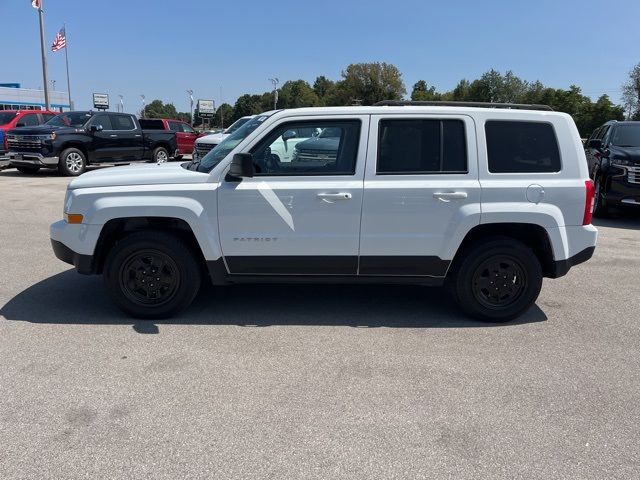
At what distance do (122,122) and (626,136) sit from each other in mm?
14233

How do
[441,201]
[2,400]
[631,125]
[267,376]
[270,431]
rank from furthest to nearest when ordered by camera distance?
[631,125] < [441,201] < [267,376] < [2,400] < [270,431]

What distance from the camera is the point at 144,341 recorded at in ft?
13.9

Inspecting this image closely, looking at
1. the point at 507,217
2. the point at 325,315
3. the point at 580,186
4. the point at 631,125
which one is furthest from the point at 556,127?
the point at 631,125

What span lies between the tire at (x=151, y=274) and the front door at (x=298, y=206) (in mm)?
399

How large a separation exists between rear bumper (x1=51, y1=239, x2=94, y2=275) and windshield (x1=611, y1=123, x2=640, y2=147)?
10075mm

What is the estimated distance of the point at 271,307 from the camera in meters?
5.05

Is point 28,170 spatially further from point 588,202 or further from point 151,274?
point 588,202

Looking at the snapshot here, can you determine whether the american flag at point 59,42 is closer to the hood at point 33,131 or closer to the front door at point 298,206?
the hood at point 33,131

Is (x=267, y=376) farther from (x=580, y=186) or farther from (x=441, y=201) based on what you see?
(x=580, y=186)

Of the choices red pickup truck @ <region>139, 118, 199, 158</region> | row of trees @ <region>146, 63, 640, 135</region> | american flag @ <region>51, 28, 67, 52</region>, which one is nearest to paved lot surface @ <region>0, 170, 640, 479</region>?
red pickup truck @ <region>139, 118, 199, 158</region>

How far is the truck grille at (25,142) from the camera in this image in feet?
48.2

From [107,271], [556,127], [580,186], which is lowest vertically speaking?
[107,271]

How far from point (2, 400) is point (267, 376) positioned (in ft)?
5.54

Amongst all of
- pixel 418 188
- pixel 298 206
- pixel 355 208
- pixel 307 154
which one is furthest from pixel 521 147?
pixel 298 206
